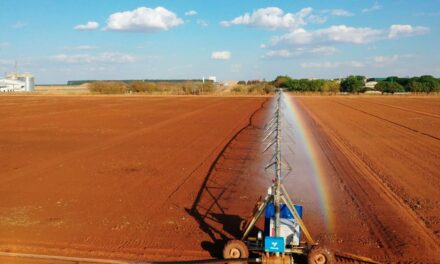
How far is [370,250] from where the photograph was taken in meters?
7.37

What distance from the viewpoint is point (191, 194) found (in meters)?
10.8

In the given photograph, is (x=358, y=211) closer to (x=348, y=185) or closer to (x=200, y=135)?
(x=348, y=185)

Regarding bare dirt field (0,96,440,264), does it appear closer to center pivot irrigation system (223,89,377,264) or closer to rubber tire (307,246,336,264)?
center pivot irrigation system (223,89,377,264)

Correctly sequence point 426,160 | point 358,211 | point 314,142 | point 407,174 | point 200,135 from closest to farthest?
point 358,211, point 407,174, point 426,160, point 314,142, point 200,135

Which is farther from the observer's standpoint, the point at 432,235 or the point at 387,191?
the point at 387,191

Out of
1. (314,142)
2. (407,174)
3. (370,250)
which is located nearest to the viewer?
(370,250)

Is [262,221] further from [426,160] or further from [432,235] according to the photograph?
[426,160]

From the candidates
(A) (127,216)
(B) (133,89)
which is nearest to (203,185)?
(A) (127,216)

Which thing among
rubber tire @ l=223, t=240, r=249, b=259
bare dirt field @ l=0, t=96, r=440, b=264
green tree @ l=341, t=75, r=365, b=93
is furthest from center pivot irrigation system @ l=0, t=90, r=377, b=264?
green tree @ l=341, t=75, r=365, b=93

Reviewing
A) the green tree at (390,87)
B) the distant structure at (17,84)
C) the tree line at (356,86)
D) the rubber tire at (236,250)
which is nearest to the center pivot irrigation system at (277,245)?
the rubber tire at (236,250)

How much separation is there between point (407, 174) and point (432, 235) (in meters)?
5.29

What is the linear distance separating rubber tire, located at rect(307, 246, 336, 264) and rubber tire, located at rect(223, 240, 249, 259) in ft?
3.19

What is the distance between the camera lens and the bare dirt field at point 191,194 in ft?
25.2

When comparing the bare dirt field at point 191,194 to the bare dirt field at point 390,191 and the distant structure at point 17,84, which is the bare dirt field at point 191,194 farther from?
the distant structure at point 17,84
